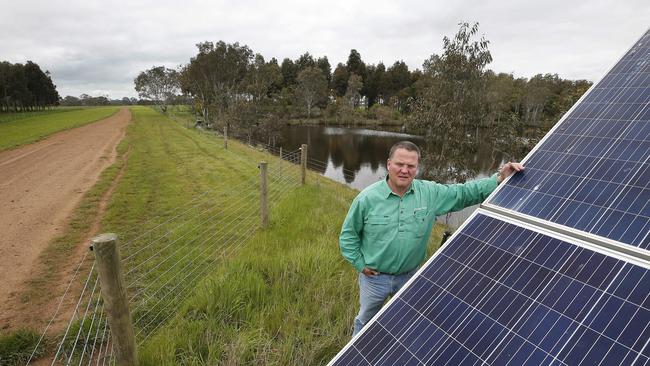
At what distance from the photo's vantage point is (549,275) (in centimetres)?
244

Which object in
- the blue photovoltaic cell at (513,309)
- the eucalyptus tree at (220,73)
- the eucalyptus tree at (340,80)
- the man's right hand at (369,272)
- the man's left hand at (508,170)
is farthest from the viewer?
the eucalyptus tree at (340,80)

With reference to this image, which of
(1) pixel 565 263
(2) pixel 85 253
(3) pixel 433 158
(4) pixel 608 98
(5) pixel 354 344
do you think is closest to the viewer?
(1) pixel 565 263

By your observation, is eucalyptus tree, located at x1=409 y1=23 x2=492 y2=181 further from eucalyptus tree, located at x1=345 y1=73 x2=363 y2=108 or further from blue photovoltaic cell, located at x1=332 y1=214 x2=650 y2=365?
eucalyptus tree, located at x1=345 y1=73 x2=363 y2=108

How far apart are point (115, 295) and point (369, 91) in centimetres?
8965

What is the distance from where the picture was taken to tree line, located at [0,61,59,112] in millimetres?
56531

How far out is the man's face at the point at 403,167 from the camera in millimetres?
3479

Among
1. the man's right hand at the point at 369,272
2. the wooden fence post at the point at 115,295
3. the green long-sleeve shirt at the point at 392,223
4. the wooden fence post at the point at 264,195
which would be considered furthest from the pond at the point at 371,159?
the wooden fence post at the point at 115,295

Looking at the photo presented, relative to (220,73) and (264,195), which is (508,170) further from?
(220,73)

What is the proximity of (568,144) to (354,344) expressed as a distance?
2779 mm

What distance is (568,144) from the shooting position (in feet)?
11.4

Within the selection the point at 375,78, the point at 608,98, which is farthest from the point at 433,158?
the point at 375,78

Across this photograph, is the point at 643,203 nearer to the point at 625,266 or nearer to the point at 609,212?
the point at 609,212

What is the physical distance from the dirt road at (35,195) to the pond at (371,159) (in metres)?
7.70

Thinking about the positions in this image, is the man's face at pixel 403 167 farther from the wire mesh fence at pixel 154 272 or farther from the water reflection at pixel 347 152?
the water reflection at pixel 347 152
